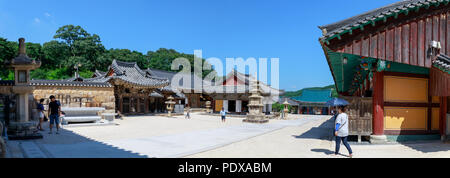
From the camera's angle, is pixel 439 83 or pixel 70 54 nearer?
pixel 439 83

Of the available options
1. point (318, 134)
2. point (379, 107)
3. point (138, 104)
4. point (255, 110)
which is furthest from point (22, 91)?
point (138, 104)

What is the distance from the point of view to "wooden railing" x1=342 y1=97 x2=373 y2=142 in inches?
363

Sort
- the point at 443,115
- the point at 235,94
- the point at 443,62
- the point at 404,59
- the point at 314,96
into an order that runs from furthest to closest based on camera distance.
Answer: the point at 314,96 → the point at 235,94 → the point at 443,115 → the point at 404,59 → the point at 443,62

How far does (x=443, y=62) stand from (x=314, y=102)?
3578cm

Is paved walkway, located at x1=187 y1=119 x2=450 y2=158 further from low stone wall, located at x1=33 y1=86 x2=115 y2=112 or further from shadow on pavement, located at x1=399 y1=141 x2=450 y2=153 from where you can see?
low stone wall, located at x1=33 y1=86 x2=115 y2=112

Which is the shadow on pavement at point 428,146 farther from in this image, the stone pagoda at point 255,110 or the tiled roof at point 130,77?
the tiled roof at point 130,77

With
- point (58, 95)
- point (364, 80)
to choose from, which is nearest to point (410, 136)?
point (364, 80)

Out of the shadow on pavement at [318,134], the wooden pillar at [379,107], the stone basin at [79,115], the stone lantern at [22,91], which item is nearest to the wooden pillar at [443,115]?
the wooden pillar at [379,107]

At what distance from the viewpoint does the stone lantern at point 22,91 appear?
8.86 m

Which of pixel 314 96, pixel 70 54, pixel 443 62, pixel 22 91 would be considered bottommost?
pixel 314 96

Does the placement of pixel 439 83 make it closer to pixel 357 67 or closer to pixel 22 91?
pixel 357 67

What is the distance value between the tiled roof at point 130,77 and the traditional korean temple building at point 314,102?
26806 mm

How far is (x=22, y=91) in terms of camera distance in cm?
906
